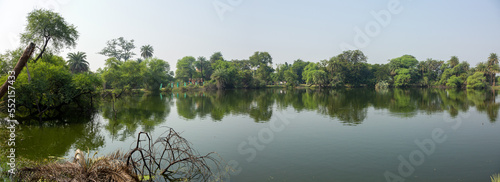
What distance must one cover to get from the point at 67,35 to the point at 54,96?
8.60 meters

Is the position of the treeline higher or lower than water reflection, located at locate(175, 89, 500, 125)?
higher

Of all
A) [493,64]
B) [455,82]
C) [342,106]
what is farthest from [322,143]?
[493,64]

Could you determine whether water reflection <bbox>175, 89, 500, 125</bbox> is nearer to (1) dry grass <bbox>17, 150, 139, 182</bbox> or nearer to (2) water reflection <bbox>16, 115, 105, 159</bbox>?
(2) water reflection <bbox>16, 115, 105, 159</bbox>

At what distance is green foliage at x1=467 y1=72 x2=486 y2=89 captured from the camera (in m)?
72.3

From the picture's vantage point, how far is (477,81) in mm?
72938

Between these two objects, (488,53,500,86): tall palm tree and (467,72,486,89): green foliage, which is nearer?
(467,72,486,89): green foliage

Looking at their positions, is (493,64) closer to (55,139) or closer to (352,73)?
(352,73)

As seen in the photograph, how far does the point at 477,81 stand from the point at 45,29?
98.2 metres

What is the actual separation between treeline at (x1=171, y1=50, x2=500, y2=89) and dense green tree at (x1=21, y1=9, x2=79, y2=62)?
185 ft

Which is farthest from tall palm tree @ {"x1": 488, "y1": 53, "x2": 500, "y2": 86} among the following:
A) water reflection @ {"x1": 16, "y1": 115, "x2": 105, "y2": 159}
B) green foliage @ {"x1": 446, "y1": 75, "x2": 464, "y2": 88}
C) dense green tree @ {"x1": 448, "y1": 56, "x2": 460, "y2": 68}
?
water reflection @ {"x1": 16, "y1": 115, "x2": 105, "y2": 159}

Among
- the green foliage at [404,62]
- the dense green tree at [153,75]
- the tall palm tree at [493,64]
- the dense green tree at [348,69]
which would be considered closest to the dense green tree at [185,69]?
the dense green tree at [153,75]

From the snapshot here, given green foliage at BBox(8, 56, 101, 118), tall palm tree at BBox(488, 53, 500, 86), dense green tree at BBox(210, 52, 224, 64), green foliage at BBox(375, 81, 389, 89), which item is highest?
dense green tree at BBox(210, 52, 224, 64)

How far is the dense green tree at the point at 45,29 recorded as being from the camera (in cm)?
2364

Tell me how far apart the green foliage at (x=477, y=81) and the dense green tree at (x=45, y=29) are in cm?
9603
